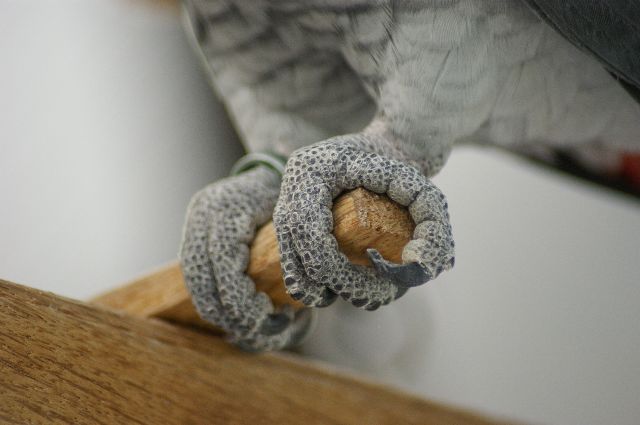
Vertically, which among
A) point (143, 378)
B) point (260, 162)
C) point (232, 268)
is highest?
point (260, 162)

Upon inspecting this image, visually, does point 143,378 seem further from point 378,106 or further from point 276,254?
point 378,106

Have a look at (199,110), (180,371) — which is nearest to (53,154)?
(199,110)

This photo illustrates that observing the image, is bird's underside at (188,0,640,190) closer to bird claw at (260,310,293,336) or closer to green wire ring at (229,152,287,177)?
green wire ring at (229,152,287,177)

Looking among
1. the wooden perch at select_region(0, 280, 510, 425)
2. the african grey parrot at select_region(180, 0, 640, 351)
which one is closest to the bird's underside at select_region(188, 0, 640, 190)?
the african grey parrot at select_region(180, 0, 640, 351)

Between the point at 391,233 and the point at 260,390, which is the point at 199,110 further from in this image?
the point at 391,233

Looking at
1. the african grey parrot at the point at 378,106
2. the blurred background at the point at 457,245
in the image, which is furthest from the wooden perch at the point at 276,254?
the blurred background at the point at 457,245

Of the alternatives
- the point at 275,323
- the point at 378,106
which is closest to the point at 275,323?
the point at 275,323
